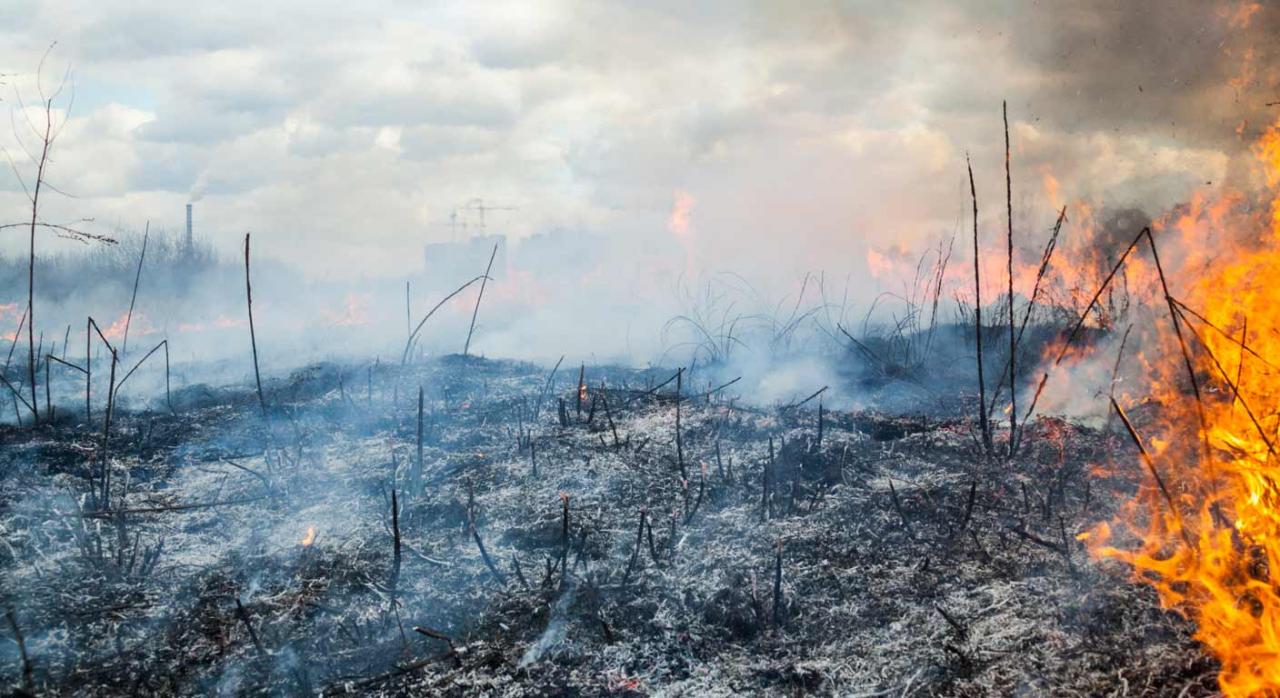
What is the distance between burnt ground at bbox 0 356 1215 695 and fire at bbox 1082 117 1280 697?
19cm

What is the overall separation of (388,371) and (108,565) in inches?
215

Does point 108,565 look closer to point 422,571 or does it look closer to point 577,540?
point 422,571

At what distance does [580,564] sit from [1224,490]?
4421 mm

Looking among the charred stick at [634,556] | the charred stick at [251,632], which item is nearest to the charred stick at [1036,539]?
the charred stick at [634,556]

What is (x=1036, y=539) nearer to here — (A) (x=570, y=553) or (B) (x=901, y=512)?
(B) (x=901, y=512)

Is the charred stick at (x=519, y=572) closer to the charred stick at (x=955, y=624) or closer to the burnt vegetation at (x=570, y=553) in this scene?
the burnt vegetation at (x=570, y=553)

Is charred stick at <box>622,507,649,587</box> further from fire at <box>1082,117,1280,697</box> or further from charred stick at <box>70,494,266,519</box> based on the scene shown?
charred stick at <box>70,494,266,519</box>

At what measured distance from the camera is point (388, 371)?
1054 cm

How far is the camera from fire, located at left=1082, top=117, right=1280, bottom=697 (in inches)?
147

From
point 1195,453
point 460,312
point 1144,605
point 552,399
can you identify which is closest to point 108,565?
point 552,399

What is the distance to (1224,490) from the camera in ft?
17.4

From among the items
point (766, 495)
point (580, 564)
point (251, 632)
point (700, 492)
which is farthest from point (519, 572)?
point (766, 495)

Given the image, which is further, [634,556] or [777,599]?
[634,556]

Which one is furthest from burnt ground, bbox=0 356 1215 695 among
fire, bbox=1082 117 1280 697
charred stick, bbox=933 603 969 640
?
fire, bbox=1082 117 1280 697
